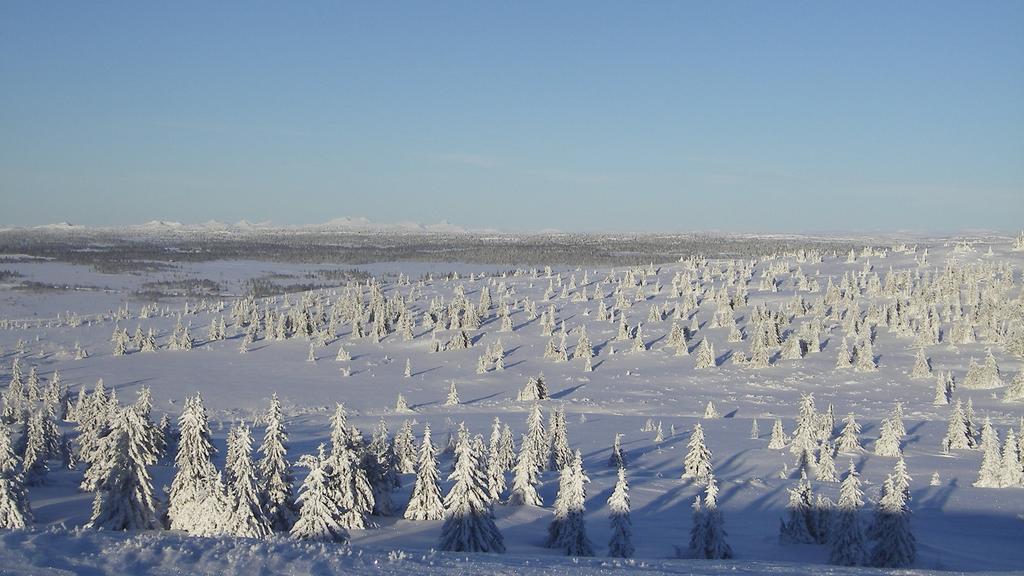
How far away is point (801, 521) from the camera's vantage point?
26156 mm

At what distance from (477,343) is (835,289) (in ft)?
156

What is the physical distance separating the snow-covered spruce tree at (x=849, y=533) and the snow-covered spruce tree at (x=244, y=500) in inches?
698

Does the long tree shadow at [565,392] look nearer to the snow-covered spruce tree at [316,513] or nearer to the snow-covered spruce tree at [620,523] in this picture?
the snow-covered spruce tree at [620,523]

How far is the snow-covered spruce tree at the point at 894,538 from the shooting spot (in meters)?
23.5

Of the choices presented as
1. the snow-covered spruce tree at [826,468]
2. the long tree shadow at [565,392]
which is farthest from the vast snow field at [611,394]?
the snow-covered spruce tree at [826,468]

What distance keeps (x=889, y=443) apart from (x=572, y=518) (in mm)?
26689

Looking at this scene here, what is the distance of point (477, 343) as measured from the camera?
291 ft

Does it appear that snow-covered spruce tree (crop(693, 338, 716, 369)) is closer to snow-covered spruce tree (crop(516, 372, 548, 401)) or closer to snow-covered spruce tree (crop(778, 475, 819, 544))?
snow-covered spruce tree (crop(516, 372, 548, 401))

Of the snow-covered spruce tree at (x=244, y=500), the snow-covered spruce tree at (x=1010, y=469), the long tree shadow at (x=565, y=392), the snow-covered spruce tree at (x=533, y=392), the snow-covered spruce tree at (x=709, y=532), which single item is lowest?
the long tree shadow at (x=565, y=392)

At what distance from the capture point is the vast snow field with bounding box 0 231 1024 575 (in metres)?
17.6

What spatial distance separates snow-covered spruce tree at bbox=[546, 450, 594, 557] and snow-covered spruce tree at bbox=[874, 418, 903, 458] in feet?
83.7

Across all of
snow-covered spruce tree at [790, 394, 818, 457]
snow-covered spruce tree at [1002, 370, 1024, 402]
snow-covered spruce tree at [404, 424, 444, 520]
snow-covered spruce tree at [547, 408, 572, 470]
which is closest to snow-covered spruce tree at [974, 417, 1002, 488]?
snow-covered spruce tree at [790, 394, 818, 457]

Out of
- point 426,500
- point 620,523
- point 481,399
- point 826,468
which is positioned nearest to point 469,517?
point 426,500

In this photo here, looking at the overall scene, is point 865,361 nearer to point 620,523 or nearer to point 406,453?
point 406,453
